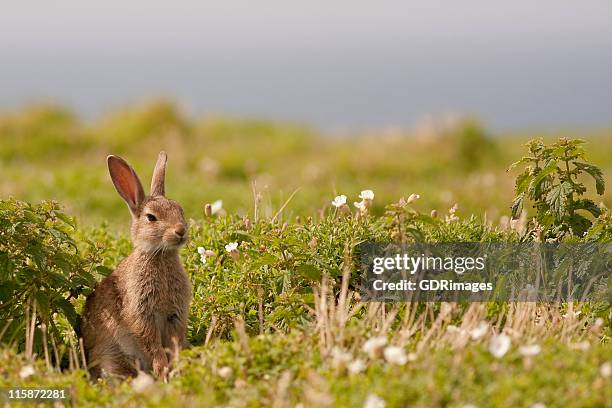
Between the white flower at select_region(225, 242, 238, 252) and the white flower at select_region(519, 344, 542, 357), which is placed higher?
the white flower at select_region(225, 242, 238, 252)

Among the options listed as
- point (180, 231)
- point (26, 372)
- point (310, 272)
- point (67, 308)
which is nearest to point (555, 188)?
point (310, 272)

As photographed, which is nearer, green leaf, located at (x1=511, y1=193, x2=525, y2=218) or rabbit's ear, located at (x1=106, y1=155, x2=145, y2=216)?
rabbit's ear, located at (x1=106, y1=155, x2=145, y2=216)

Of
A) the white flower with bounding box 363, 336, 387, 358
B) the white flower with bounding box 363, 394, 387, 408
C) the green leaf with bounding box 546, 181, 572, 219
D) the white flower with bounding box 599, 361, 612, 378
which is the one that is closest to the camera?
the white flower with bounding box 363, 394, 387, 408

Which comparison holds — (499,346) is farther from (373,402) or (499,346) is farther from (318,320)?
(318,320)

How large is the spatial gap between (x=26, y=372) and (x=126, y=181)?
175 cm

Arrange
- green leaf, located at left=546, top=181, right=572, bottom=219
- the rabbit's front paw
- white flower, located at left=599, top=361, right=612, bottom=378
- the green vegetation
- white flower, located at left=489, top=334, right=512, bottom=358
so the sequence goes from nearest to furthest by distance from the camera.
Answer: white flower, located at left=599, top=361, right=612, bottom=378
the green vegetation
white flower, located at left=489, top=334, right=512, bottom=358
the rabbit's front paw
green leaf, located at left=546, top=181, right=572, bottom=219

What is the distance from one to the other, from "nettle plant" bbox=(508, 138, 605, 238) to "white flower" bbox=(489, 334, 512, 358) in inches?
73.5

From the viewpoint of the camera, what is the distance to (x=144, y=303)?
617 cm

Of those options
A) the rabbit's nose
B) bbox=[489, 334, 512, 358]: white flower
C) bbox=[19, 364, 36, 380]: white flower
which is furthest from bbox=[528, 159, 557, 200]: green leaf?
bbox=[19, 364, 36, 380]: white flower

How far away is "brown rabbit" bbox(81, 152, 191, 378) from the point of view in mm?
6121

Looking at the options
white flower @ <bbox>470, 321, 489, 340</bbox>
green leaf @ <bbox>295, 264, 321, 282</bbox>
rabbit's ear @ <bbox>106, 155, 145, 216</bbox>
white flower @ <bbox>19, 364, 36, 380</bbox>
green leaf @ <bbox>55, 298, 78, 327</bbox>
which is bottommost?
white flower @ <bbox>19, 364, 36, 380</bbox>

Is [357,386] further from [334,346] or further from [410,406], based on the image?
[334,346]

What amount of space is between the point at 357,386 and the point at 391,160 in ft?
44.2

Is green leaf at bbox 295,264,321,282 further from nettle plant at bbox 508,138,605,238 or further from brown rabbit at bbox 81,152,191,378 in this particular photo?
nettle plant at bbox 508,138,605,238
